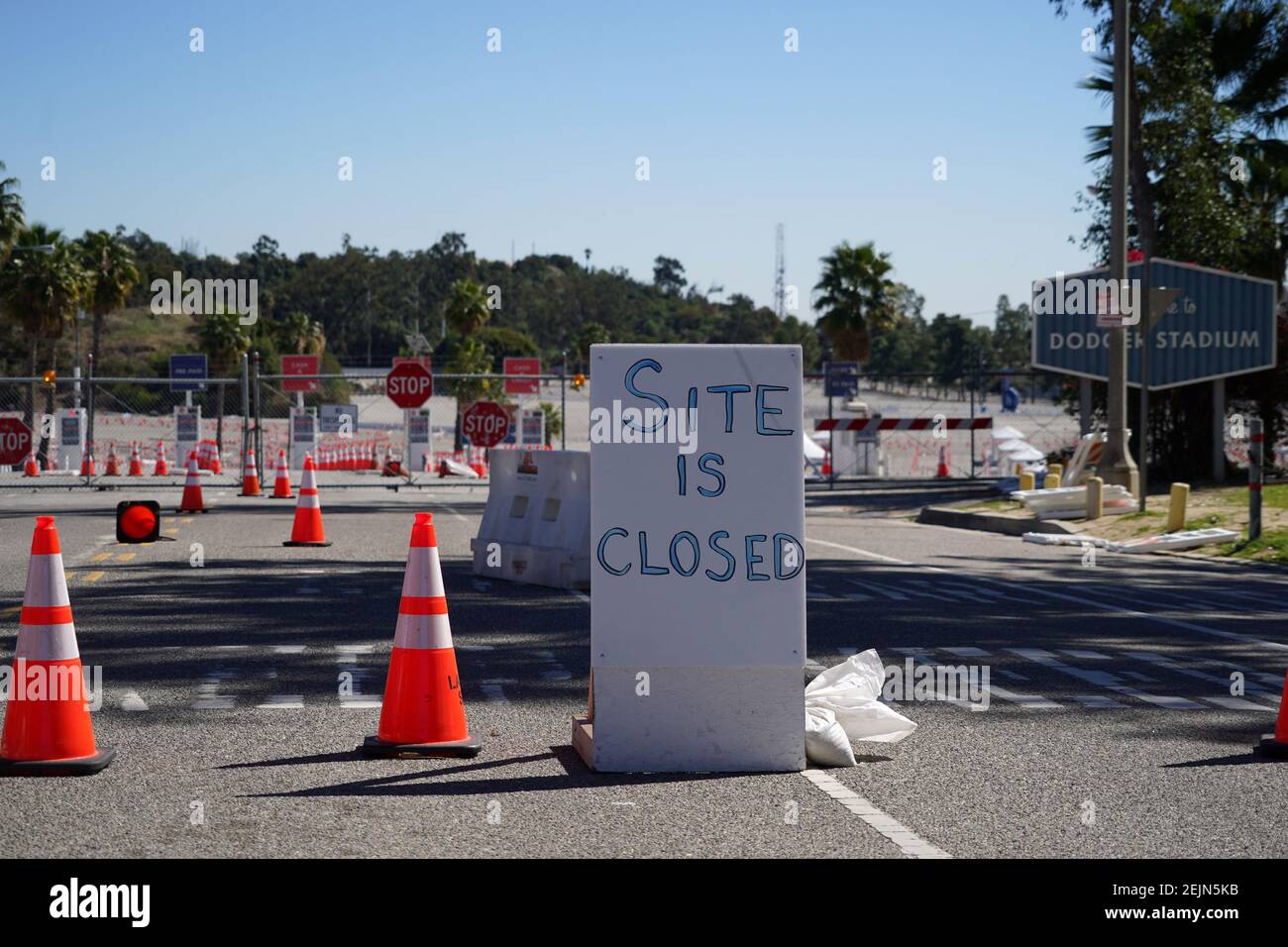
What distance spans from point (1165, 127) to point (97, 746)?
28208mm

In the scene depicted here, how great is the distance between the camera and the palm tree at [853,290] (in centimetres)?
6538

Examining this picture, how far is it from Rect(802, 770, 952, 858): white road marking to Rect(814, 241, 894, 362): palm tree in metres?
59.8

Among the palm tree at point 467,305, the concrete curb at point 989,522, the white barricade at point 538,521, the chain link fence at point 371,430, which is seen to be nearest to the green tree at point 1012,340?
the chain link fence at point 371,430

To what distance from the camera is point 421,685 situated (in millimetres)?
6898

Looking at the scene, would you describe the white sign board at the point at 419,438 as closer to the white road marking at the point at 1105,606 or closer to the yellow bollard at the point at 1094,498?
the yellow bollard at the point at 1094,498

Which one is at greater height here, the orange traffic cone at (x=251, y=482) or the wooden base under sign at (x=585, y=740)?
the orange traffic cone at (x=251, y=482)

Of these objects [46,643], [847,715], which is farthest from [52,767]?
[847,715]

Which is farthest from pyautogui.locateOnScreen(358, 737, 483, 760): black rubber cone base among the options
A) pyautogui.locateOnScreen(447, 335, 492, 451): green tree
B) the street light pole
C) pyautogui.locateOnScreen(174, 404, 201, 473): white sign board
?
pyautogui.locateOnScreen(447, 335, 492, 451): green tree

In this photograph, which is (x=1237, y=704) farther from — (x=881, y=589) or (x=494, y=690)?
(x=881, y=589)

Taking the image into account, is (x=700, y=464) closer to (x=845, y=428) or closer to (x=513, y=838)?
(x=513, y=838)

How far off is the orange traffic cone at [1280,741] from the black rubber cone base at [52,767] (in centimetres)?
493

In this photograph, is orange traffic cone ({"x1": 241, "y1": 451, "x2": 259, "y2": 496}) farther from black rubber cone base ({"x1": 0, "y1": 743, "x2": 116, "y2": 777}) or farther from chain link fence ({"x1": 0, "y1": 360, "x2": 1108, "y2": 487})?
black rubber cone base ({"x1": 0, "y1": 743, "x2": 116, "y2": 777})

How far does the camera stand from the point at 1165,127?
3100cm
